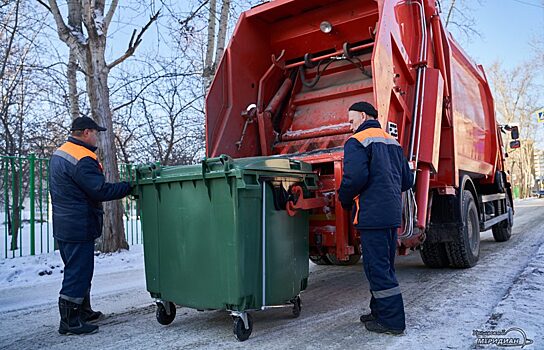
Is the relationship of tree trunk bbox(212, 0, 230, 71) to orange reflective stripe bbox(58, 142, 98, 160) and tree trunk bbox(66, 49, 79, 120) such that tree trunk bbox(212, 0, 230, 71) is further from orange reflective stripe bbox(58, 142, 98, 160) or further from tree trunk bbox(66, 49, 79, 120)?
orange reflective stripe bbox(58, 142, 98, 160)

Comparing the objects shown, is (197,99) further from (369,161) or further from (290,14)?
(369,161)

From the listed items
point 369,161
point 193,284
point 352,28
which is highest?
point 352,28

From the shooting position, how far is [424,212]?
4172 mm

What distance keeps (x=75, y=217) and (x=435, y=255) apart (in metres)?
3.95

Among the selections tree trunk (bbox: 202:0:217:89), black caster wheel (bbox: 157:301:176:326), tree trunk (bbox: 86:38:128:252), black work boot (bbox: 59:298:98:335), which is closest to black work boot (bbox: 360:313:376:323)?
black caster wheel (bbox: 157:301:176:326)

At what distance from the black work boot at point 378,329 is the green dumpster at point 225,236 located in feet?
1.95

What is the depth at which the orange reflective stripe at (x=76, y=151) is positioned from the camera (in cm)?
344

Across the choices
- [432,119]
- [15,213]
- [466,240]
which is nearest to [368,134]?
[432,119]

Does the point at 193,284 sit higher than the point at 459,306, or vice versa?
the point at 193,284

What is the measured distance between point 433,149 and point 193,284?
8.37 ft

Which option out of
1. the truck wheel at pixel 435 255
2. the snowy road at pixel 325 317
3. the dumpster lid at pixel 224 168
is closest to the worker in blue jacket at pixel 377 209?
the snowy road at pixel 325 317

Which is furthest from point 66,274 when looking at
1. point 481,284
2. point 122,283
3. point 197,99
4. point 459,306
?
point 197,99

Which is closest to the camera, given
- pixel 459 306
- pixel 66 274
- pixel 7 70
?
pixel 66 274

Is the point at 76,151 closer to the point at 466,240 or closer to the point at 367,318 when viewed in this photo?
the point at 367,318
